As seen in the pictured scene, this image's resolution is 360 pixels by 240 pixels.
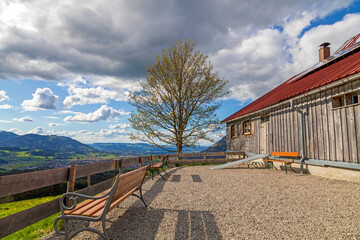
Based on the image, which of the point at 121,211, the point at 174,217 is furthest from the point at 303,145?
the point at 121,211

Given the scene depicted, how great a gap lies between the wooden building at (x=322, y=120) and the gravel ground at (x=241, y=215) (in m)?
1.77

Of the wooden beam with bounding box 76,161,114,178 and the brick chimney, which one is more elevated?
the brick chimney

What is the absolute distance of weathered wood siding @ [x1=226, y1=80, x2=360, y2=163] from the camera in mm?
6934

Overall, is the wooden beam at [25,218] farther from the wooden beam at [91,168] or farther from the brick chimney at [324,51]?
the brick chimney at [324,51]

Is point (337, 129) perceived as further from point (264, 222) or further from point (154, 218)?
point (154, 218)

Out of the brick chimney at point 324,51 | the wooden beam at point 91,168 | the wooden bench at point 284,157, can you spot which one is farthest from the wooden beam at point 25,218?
the brick chimney at point 324,51

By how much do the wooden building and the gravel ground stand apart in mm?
1771

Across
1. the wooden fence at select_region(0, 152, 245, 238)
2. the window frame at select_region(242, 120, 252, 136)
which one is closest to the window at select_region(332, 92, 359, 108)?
the window frame at select_region(242, 120, 252, 136)

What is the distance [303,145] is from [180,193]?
650 centimetres

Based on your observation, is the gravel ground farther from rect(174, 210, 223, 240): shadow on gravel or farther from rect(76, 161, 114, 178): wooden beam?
rect(76, 161, 114, 178): wooden beam

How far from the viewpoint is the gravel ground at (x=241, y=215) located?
3195mm

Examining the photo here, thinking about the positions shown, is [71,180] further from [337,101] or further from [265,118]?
[265,118]

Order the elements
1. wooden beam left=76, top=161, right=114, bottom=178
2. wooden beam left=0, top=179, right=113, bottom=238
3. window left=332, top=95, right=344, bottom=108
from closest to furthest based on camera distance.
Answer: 1. wooden beam left=0, top=179, right=113, bottom=238
2. wooden beam left=76, top=161, right=114, bottom=178
3. window left=332, top=95, right=344, bottom=108

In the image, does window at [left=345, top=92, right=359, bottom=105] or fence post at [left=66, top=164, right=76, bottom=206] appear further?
window at [left=345, top=92, right=359, bottom=105]
